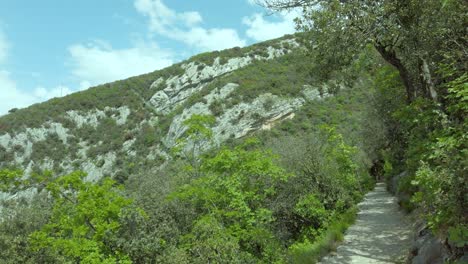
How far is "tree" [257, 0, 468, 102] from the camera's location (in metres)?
7.83

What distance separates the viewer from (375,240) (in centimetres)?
1032

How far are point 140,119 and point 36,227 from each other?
36372mm

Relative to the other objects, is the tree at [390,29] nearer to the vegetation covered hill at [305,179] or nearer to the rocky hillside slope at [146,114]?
the vegetation covered hill at [305,179]

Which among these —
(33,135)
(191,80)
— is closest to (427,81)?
(33,135)

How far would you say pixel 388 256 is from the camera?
871 centimetres

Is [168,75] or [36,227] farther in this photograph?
[168,75]

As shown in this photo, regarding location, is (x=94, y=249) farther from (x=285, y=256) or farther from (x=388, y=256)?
(x=388, y=256)

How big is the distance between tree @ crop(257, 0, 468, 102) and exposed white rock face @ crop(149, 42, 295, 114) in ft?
160

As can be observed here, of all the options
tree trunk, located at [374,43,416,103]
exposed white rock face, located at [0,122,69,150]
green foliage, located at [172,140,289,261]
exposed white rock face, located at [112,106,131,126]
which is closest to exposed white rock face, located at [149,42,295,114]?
exposed white rock face, located at [112,106,131,126]

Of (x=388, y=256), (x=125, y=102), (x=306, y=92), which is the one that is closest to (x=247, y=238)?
(x=388, y=256)

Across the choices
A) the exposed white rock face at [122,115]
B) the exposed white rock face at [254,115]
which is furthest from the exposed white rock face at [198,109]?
the exposed white rock face at [122,115]

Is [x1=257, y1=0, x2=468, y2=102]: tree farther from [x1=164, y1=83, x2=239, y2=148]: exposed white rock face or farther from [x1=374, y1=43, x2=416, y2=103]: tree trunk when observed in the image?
[x1=164, y1=83, x2=239, y2=148]: exposed white rock face

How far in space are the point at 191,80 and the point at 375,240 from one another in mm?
54987

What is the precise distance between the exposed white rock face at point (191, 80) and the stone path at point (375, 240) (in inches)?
1781
